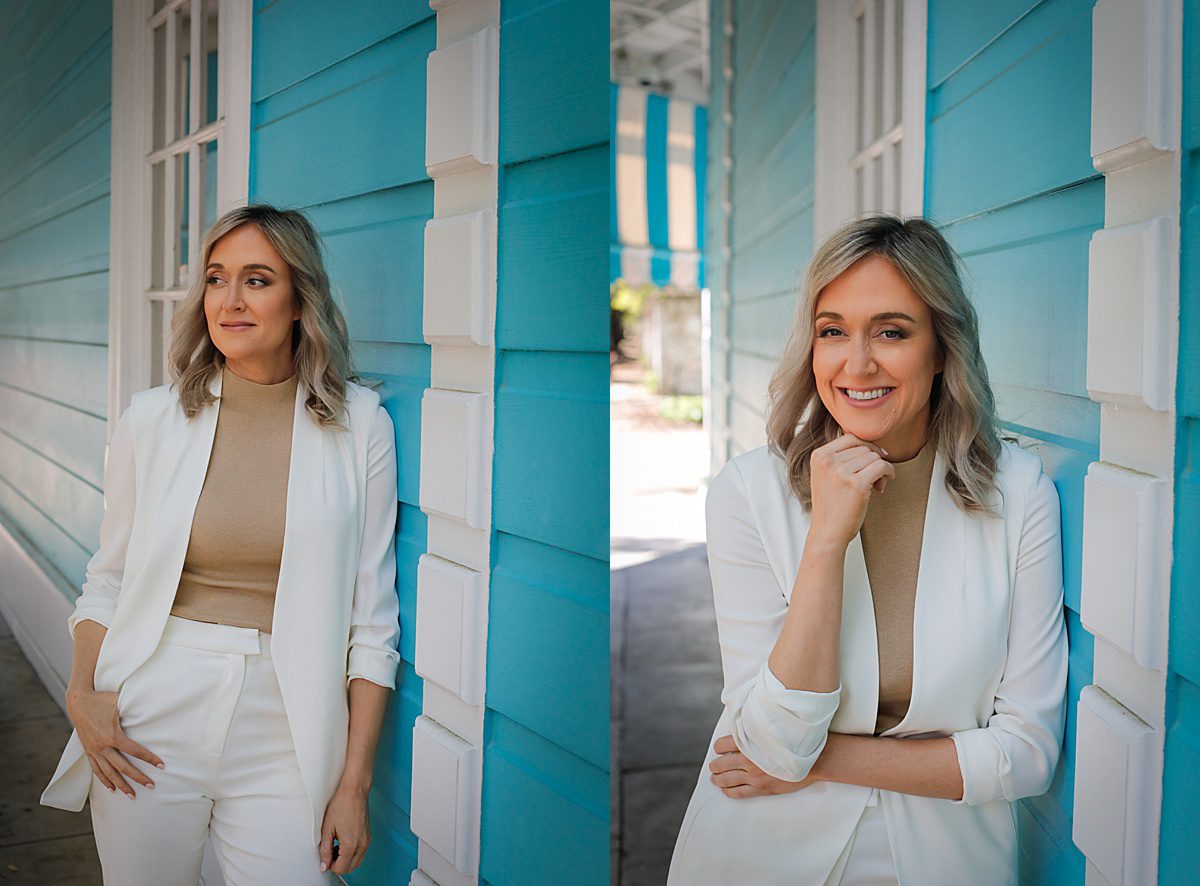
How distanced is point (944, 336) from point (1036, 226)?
120 millimetres

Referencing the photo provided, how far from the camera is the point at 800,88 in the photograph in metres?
1.97

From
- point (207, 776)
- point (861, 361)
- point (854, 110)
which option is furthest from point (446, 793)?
point (854, 110)

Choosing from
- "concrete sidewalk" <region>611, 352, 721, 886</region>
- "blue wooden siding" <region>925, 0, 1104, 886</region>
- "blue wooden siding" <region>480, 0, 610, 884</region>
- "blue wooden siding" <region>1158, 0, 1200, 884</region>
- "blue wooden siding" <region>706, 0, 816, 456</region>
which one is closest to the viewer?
"blue wooden siding" <region>1158, 0, 1200, 884</region>

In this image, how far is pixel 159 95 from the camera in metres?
1.06

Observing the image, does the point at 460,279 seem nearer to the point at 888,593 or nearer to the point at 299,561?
the point at 299,561

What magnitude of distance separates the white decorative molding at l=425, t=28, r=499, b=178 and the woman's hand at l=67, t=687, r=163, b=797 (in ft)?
2.13

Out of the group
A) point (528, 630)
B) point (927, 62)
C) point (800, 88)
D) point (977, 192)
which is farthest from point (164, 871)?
point (800, 88)

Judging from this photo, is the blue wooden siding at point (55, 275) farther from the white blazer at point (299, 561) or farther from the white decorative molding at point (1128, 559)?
the white decorative molding at point (1128, 559)

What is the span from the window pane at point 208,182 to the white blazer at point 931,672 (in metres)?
0.61

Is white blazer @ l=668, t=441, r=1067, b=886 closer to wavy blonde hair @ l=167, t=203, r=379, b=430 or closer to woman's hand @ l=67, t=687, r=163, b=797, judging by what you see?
wavy blonde hair @ l=167, t=203, r=379, b=430

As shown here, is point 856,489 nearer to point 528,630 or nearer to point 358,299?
point 528,630

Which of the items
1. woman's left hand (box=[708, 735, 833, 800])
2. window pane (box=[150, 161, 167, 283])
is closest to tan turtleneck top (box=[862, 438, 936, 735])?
woman's left hand (box=[708, 735, 833, 800])

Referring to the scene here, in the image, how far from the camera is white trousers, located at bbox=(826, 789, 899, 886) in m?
0.88

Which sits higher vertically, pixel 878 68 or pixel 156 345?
pixel 878 68
